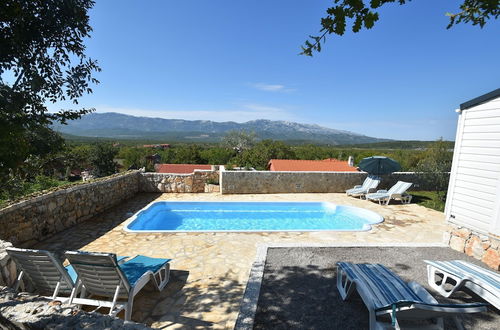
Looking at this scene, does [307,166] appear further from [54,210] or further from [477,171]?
[54,210]

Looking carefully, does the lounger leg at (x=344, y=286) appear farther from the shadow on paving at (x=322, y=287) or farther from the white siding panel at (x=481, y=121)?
the white siding panel at (x=481, y=121)

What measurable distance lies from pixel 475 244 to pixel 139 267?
6.53 meters

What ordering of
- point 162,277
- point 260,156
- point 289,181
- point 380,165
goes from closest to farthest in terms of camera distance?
1. point 162,277
2. point 380,165
3. point 289,181
4. point 260,156

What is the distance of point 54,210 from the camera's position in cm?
623

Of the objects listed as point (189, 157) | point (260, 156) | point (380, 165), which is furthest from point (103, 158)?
point (380, 165)

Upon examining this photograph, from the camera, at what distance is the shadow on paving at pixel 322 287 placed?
321 cm

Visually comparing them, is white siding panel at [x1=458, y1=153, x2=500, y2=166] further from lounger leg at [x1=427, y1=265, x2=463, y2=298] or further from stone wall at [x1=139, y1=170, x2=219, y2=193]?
stone wall at [x1=139, y1=170, x2=219, y2=193]

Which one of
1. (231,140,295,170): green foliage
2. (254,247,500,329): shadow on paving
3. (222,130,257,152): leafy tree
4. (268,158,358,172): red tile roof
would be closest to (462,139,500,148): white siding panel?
(254,247,500,329): shadow on paving

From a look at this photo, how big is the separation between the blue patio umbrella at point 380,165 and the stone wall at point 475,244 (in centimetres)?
573

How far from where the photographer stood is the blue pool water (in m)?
8.86

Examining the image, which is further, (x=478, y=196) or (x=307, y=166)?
(x=307, y=166)

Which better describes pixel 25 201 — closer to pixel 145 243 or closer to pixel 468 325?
pixel 145 243

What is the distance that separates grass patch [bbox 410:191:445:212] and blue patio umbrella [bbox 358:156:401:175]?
5.27 ft

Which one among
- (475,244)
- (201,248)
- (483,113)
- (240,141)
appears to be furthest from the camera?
(240,141)
